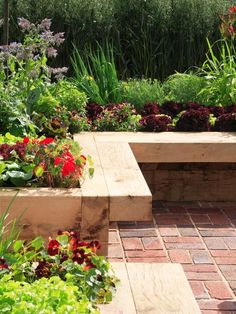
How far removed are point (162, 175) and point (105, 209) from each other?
2.63 meters

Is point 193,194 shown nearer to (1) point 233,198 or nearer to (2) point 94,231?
(1) point 233,198

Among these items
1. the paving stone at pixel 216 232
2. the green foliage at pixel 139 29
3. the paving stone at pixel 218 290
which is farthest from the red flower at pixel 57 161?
the green foliage at pixel 139 29

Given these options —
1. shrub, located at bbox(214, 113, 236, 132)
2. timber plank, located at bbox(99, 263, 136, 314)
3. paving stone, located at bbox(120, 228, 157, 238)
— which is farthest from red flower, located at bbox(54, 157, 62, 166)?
shrub, located at bbox(214, 113, 236, 132)

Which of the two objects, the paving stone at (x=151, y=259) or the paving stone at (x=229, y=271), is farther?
the paving stone at (x=151, y=259)

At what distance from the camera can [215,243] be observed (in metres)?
5.38

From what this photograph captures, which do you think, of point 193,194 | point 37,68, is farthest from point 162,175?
point 37,68

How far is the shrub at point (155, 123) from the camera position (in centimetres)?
645

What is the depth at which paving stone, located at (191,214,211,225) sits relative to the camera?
5895 millimetres

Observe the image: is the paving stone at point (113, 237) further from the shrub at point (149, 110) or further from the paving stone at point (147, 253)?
the shrub at point (149, 110)

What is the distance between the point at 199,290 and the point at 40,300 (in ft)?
7.07

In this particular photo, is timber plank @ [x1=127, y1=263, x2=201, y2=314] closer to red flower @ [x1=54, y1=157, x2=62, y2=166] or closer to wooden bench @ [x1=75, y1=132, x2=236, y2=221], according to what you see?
wooden bench @ [x1=75, y1=132, x2=236, y2=221]

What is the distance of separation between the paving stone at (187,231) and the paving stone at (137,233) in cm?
21

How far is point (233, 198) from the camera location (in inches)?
255

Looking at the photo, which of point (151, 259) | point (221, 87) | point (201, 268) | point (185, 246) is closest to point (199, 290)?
point (201, 268)
